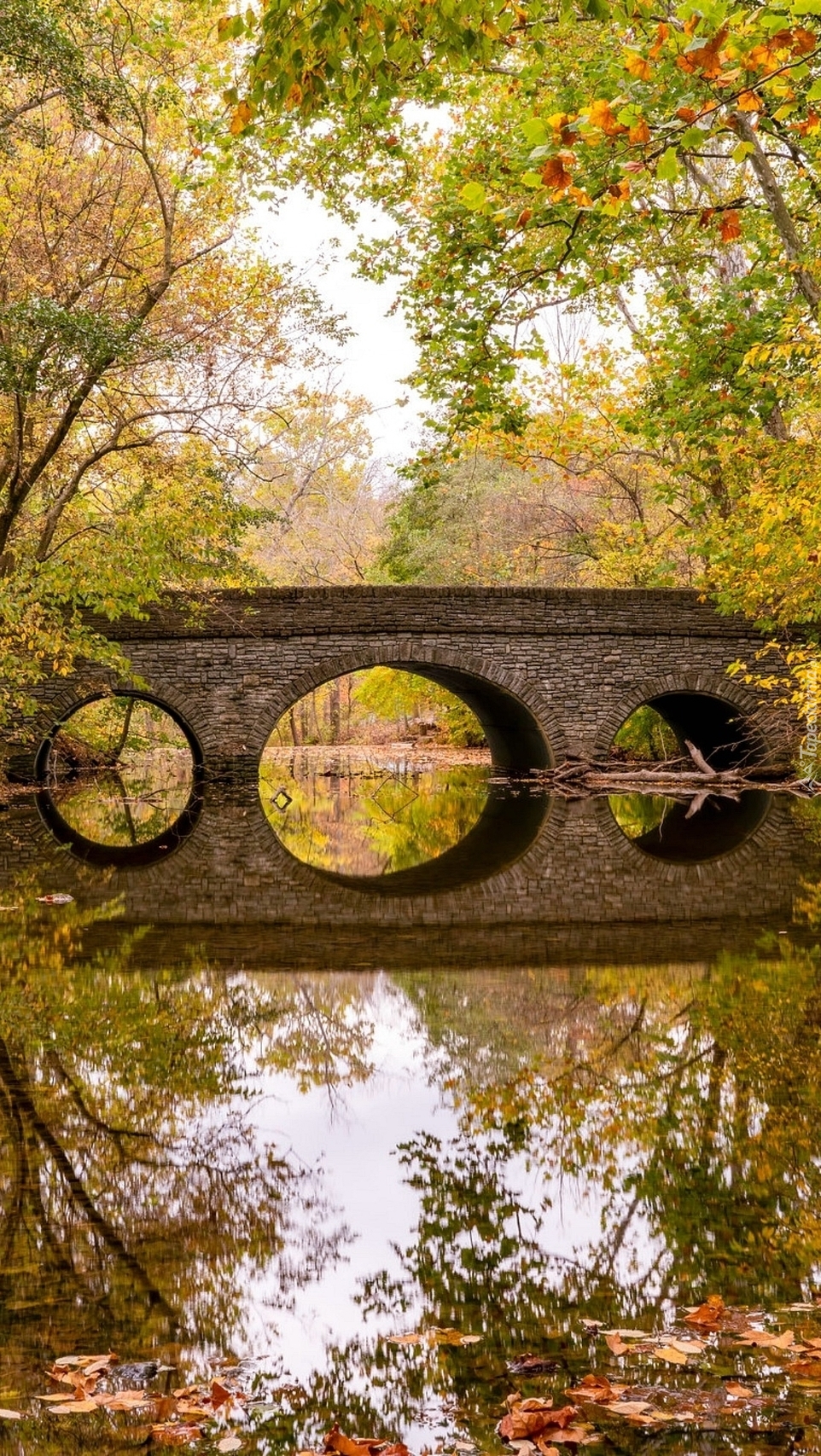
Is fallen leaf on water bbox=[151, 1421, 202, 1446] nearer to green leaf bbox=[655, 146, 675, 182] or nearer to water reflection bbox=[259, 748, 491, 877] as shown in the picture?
green leaf bbox=[655, 146, 675, 182]

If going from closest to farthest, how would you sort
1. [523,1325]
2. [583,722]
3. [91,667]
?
[523,1325] < [91,667] < [583,722]

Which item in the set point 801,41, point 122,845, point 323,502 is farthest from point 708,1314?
point 323,502

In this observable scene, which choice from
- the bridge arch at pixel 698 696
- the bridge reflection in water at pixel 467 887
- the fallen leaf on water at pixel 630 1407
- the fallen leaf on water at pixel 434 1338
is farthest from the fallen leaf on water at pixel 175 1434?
the bridge arch at pixel 698 696

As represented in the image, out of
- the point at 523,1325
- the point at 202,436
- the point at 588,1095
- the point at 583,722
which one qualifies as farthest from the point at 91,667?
the point at 523,1325

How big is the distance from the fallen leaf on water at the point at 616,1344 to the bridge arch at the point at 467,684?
54.4 feet

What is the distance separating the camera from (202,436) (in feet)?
52.0

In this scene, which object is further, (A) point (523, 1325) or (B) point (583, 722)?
(B) point (583, 722)

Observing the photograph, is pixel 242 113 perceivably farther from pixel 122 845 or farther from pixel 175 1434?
pixel 122 845

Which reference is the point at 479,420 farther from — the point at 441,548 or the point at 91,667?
the point at 441,548

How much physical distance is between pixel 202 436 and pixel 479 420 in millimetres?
7666

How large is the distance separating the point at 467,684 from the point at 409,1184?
19.9 m

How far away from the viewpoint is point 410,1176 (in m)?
3.73

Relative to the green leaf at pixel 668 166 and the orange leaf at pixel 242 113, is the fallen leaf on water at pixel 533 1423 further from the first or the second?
the orange leaf at pixel 242 113

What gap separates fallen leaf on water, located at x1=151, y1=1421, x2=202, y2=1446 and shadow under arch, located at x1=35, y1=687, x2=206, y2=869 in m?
9.43
